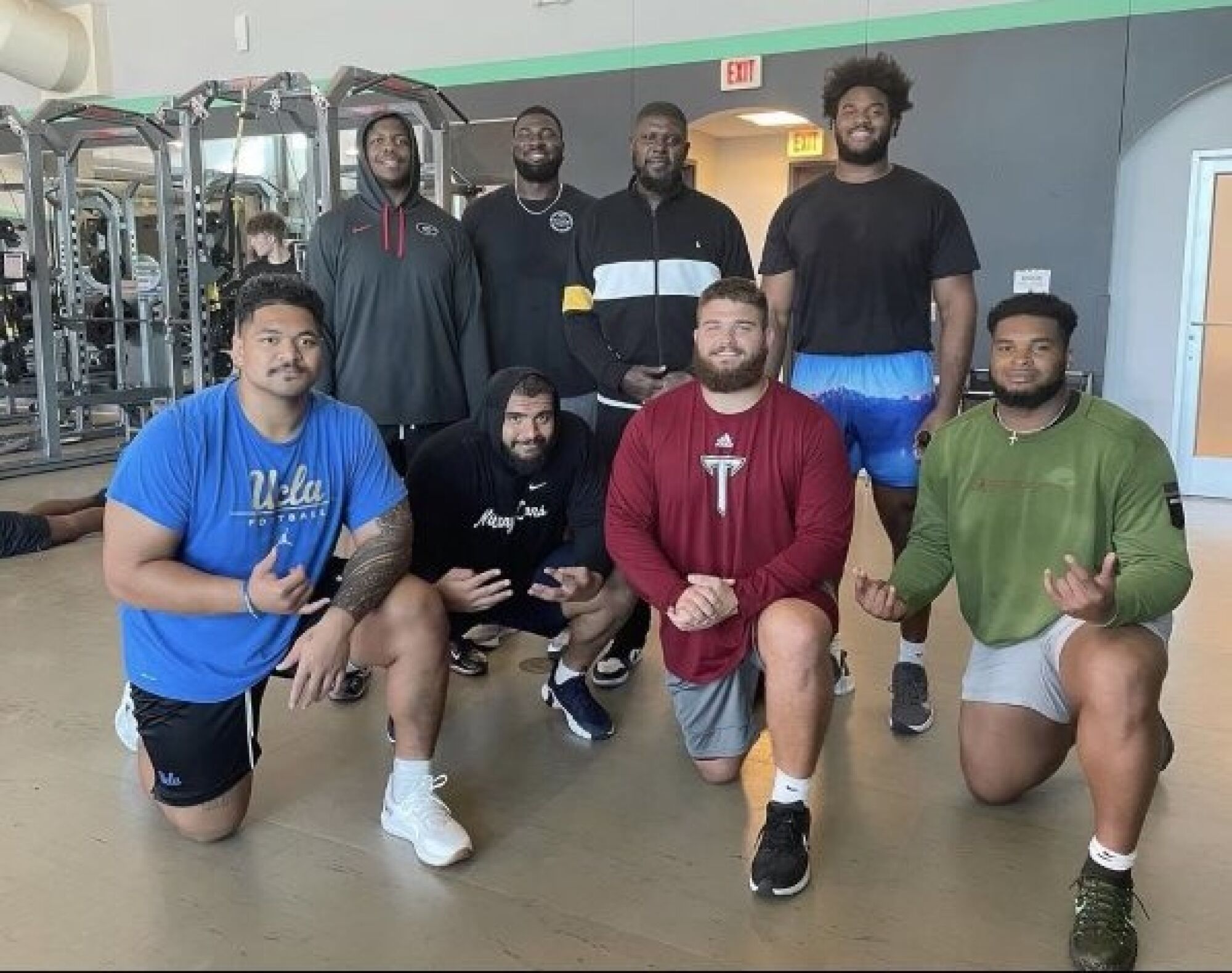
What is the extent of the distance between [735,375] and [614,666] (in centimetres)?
124

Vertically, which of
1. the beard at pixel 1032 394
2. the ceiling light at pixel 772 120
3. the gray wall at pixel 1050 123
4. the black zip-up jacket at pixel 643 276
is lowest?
the beard at pixel 1032 394

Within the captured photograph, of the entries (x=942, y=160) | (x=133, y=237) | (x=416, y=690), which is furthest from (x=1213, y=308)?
(x=133, y=237)

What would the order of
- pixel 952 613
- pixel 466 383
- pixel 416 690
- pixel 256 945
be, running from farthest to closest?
1. pixel 952 613
2. pixel 466 383
3. pixel 416 690
4. pixel 256 945

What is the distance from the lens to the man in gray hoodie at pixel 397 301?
3.39 meters

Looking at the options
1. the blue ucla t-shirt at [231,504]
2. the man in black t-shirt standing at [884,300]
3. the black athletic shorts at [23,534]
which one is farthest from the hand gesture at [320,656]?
the black athletic shorts at [23,534]

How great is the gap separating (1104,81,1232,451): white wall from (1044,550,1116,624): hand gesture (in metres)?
5.15

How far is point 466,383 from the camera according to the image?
3520mm

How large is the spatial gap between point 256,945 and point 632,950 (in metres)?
0.64

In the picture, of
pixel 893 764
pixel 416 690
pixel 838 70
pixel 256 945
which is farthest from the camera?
pixel 838 70

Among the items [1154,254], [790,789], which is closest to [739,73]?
[1154,254]

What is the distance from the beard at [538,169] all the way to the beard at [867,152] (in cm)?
95

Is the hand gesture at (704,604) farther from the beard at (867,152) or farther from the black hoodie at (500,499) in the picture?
the beard at (867,152)

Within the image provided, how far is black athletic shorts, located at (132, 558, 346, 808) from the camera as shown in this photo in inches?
90.1

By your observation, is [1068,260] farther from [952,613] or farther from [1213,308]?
[952,613]
